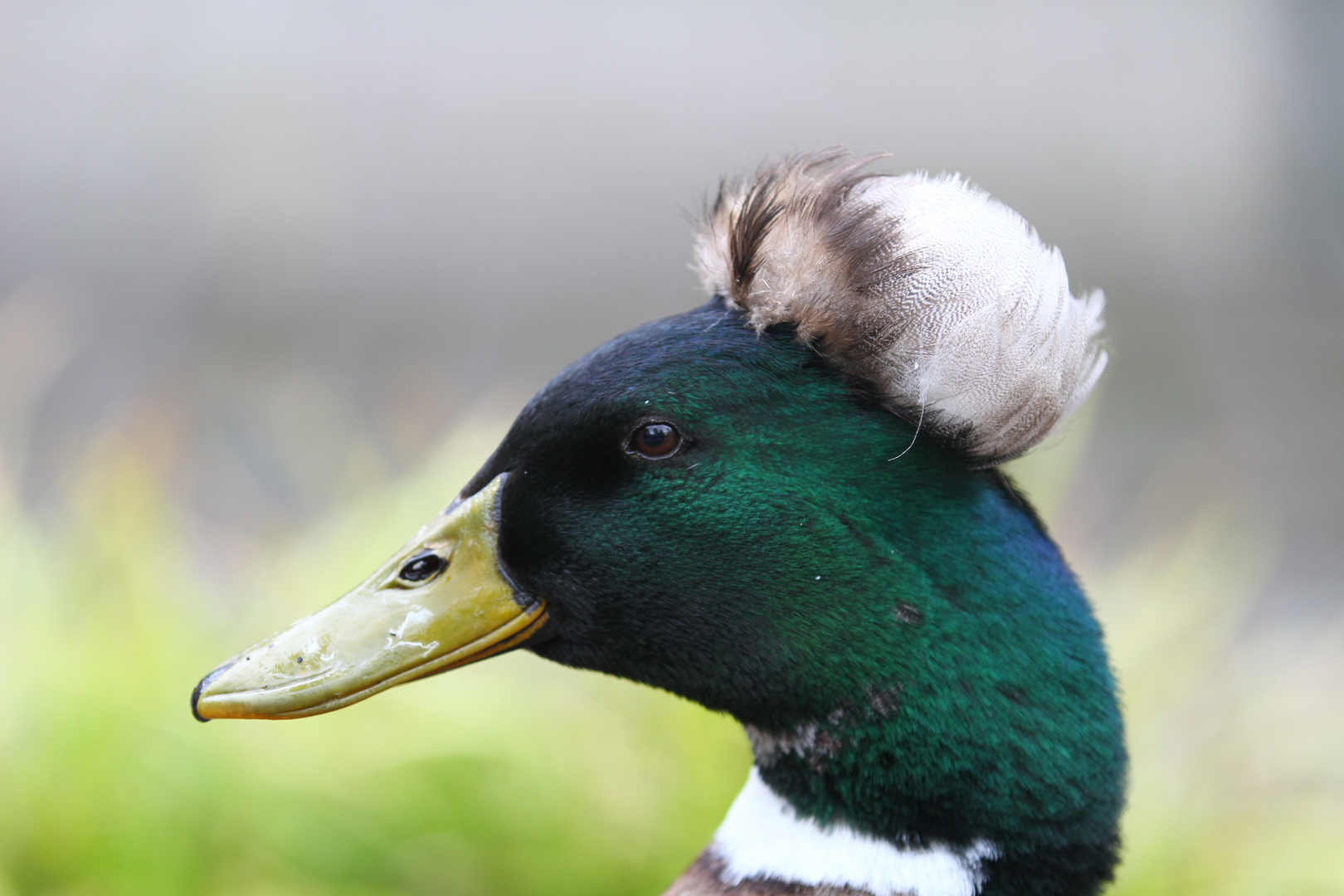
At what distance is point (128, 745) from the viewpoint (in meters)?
2.04

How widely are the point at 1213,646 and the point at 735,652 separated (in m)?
1.58

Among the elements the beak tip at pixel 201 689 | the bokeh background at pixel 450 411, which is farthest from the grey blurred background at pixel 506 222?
the beak tip at pixel 201 689

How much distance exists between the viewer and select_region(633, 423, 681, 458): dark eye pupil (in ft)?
3.78

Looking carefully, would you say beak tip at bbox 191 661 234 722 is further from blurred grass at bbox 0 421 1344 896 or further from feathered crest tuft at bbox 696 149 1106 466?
blurred grass at bbox 0 421 1344 896

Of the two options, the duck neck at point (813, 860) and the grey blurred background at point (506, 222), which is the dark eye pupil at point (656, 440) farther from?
the grey blurred background at point (506, 222)

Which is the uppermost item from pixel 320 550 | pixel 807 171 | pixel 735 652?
pixel 807 171

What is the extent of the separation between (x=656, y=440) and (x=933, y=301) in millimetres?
295

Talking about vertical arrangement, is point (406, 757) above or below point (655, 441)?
below

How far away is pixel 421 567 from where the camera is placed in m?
1.22

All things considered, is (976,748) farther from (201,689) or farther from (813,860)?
(201,689)

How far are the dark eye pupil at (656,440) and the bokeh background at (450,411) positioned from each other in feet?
1.09

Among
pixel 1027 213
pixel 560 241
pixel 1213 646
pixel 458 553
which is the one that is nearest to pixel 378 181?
pixel 560 241

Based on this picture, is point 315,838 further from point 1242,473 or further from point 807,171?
point 1242,473

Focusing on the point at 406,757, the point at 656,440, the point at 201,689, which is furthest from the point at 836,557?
the point at 406,757
